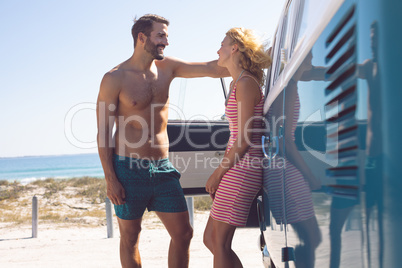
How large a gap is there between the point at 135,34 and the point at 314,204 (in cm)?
275

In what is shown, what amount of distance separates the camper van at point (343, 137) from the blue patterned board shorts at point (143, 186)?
180 cm

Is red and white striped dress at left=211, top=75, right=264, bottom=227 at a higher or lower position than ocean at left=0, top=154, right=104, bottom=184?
higher

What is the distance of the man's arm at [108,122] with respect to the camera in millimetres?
3402

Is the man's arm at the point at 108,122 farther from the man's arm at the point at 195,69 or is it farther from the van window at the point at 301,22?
the van window at the point at 301,22

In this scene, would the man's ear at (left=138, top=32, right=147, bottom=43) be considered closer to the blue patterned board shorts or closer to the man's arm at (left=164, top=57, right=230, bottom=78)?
the man's arm at (left=164, top=57, right=230, bottom=78)

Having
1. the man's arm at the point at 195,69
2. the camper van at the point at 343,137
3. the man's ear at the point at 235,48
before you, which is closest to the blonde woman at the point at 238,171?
the man's ear at the point at 235,48

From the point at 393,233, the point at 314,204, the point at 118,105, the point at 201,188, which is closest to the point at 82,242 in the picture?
the point at 201,188

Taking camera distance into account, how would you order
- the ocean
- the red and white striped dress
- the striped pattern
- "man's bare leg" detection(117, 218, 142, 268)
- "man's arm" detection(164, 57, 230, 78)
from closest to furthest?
the striped pattern → the red and white striped dress → "man's bare leg" detection(117, 218, 142, 268) → "man's arm" detection(164, 57, 230, 78) → the ocean

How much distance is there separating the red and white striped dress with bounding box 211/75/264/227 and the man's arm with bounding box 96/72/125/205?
1.05 m

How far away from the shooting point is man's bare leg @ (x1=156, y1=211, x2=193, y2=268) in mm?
3553

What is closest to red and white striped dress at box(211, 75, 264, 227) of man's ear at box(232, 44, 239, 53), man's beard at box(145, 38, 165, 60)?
man's ear at box(232, 44, 239, 53)

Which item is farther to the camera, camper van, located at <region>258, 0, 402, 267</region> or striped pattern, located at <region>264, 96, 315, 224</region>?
striped pattern, located at <region>264, 96, 315, 224</region>

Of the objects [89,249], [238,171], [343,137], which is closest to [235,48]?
[238,171]

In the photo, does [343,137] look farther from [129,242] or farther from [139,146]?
[129,242]
